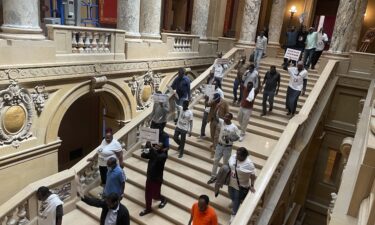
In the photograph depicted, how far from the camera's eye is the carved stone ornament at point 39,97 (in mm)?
8653

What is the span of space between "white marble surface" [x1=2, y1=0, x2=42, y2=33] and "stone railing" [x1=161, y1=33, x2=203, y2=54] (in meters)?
5.60

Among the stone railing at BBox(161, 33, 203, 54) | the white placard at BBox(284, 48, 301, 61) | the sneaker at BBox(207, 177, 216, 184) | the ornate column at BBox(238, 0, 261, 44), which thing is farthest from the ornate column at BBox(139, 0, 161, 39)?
the sneaker at BBox(207, 177, 216, 184)

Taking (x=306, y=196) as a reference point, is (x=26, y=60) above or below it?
above

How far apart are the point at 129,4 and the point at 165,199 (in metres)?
7.27

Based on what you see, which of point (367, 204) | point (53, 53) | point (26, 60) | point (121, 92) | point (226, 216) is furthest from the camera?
point (121, 92)

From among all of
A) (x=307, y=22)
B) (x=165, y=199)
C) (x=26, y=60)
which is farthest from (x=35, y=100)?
(x=307, y=22)

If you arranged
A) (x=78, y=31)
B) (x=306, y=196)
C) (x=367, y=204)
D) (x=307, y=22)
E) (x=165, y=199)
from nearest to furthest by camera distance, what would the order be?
(x=367, y=204) → (x=165, y=199) → (x=78, y=31) → (x=306, y=196) → (x=307, y=22)

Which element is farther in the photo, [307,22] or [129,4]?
[307,22]

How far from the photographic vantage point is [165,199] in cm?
768

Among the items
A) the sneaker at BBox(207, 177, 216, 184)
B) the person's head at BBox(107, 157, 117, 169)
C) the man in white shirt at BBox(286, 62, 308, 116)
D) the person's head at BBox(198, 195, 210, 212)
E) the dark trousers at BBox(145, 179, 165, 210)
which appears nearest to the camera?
the person's head at BBox(198, 195, 210, 212)

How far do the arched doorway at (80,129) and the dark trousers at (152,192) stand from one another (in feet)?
23.0

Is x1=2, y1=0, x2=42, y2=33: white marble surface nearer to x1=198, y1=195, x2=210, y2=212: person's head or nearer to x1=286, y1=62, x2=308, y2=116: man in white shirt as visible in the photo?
x1=198, y1=195, x2=210, y2=212: person's head

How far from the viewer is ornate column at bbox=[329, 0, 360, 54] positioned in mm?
11977

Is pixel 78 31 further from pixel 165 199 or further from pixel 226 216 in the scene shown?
pixel 226 216
